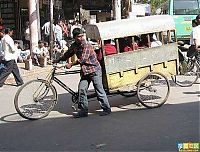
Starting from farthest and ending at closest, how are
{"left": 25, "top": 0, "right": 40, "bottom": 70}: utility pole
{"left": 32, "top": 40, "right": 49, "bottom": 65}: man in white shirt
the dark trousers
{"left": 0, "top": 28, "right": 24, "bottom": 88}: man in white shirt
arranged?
1. {"left": 25, "top": 0, "right": 40, "bottom": 70}: utility pole
2. {"left": 32, "top": 40, "right": 49, "bottom": 65}: man in white shirt
3. the dark trousers
4. {"left": 0, "top": 28, "right": 24, "bottom": 88}: man in white shirt

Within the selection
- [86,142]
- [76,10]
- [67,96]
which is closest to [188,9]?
[76,10]

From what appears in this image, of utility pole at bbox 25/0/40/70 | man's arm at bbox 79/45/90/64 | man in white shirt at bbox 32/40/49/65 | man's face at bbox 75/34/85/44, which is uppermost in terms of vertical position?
utility pole at bbox 25/0/40/70

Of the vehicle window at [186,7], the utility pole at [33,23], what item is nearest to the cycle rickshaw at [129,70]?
the utility pole at [33,23]

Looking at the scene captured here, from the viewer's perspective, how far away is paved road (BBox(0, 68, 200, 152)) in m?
5.73

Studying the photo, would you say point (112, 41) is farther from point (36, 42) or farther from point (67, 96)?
point (36, 42)

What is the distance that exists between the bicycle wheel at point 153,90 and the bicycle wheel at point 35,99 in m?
1.68

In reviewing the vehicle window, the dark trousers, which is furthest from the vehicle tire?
the vehicle window

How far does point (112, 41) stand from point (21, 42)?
34.7 feet

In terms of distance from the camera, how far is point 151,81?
26.3 ft

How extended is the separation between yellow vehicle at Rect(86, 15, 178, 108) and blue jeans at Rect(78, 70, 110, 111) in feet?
0.74

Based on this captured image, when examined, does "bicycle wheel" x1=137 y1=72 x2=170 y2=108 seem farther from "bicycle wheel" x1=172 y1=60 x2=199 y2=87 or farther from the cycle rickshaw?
"bicycle wheel" x1=172 y1=60 x2=199 y2=87

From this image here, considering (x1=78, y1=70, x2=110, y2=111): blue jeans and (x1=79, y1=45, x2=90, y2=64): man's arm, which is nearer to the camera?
(x1=79, y1=45, x2=90, y2=64): man's arm

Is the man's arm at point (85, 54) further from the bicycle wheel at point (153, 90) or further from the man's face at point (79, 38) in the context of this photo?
the bicycle wheel at point (153, 90)

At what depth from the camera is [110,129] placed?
21.3ft
